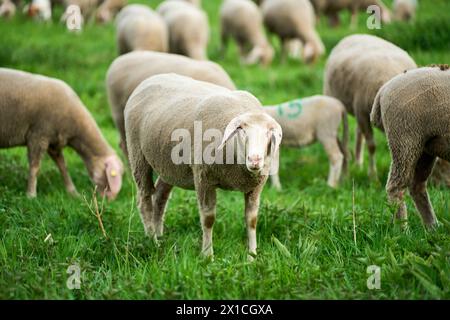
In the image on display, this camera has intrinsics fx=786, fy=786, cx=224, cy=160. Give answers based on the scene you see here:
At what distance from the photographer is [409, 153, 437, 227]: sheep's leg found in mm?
5645

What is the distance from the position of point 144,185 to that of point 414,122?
6.85ft

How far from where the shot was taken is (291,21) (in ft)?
47.2

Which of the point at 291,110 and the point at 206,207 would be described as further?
the point at 291,110

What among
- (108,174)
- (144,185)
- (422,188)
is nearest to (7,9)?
(108,174)

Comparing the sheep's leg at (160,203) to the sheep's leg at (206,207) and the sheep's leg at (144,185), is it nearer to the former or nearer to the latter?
the sheep's leg at (144,185)

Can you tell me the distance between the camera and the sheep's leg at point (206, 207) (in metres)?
5.17

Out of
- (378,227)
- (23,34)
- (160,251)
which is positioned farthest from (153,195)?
(23,34)

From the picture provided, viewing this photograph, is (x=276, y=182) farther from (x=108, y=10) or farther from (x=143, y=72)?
(x=108, y=10)

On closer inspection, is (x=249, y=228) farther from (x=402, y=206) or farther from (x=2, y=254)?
(x=2, y=254)

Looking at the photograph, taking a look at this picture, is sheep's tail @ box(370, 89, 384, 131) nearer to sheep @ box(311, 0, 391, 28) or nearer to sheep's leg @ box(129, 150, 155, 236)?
sheep's leg @ box(129, 150, 155, 236)

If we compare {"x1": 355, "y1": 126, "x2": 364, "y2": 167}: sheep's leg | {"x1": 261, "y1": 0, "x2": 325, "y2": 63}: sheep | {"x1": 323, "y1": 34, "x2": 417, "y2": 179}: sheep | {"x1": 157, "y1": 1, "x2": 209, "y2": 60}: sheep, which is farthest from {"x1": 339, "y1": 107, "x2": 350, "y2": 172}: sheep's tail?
{"x1": 261, "y1": 0, "x2": 325, "y2": 63}: sheep

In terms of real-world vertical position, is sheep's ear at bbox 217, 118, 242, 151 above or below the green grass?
above

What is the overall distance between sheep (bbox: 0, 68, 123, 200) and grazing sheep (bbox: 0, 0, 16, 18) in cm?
923

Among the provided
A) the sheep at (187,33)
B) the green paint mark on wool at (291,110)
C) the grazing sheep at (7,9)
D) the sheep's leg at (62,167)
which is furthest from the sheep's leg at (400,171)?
the grazing sheep at (7,9)
